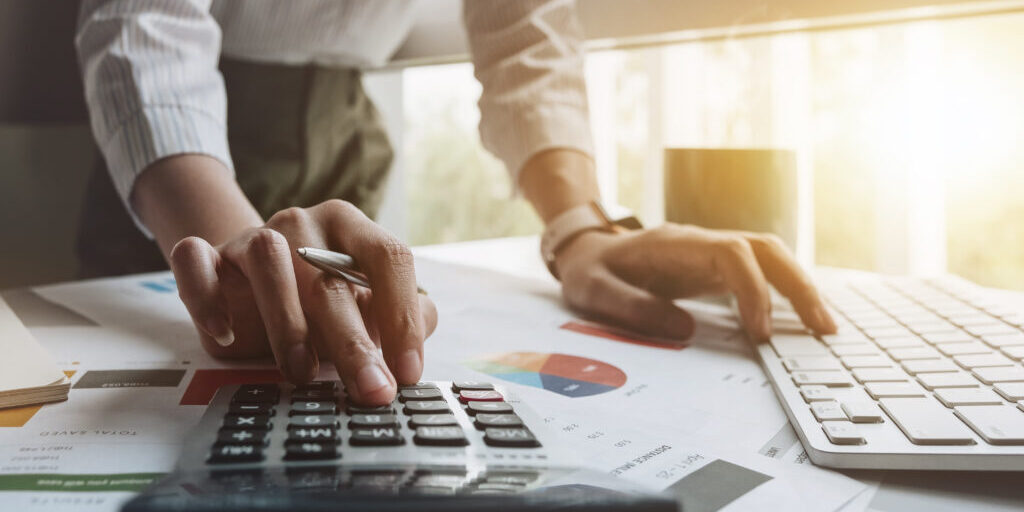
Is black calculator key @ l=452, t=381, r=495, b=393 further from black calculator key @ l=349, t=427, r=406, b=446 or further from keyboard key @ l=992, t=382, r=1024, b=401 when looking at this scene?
keyboard key @ l=992, t=382, r=1024, b=401

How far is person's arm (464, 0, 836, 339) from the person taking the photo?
565 mm

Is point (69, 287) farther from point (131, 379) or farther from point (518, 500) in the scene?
point (518, 500)

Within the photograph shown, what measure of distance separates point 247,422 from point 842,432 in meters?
0.25

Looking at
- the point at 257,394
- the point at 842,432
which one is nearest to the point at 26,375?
the point at 257,394

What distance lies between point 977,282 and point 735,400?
1.18 ft

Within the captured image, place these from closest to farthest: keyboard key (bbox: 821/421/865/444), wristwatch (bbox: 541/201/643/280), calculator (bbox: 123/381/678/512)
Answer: calculator (bbox: 123/381/678/512), keyboard key (bbox: 821/421/865/444), wristwatch (bbox: 541/201/643/280)

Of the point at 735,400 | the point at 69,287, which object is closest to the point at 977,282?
the point at 735,400

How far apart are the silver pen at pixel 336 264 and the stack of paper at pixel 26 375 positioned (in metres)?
0.13

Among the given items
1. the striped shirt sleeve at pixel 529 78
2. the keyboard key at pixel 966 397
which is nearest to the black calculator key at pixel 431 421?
the keyboard key at pixel 966 397

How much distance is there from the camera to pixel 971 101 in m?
0.66

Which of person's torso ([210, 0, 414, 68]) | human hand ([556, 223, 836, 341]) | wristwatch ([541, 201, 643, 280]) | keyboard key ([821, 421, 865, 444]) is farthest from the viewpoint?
person's torso ([210, 0, 414, 68])

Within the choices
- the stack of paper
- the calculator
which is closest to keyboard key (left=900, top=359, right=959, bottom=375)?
the calculator

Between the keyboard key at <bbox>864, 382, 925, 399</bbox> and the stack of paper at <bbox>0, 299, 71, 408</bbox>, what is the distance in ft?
1.31

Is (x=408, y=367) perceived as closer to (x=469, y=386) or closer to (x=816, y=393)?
(x=469, y=386)
